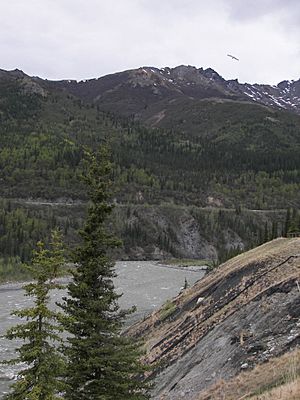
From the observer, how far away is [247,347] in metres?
19.8

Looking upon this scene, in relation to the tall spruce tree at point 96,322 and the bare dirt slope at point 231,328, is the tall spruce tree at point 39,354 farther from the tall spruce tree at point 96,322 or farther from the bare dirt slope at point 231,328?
the bare dirt slope at point 231,328

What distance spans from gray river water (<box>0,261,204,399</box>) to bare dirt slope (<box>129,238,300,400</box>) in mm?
9683

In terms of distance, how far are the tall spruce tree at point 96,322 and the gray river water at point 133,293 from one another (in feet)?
43.8

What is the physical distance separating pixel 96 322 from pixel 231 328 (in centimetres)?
828

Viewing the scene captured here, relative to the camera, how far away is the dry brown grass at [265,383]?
506 inches

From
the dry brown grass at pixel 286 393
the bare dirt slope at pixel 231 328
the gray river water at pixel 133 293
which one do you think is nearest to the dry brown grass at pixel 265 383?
the dry brown grass at pixel 286 393

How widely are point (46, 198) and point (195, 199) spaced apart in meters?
53.1

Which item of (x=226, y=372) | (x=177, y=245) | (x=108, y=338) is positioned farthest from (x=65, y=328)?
(x=177, y=245)

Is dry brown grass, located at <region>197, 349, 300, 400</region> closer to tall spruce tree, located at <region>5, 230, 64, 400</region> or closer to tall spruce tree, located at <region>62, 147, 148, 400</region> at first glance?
tall spruce tree, located at <region>62, 147, 148, 400</region>

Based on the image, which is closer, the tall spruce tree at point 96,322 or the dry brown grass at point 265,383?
the dry brown grass at point 265,383

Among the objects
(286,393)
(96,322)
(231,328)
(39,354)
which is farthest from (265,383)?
(231,328)

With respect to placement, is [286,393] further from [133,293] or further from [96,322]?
[133,293]

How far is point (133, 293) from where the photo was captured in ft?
228

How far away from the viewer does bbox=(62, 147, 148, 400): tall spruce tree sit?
52.0 feet
